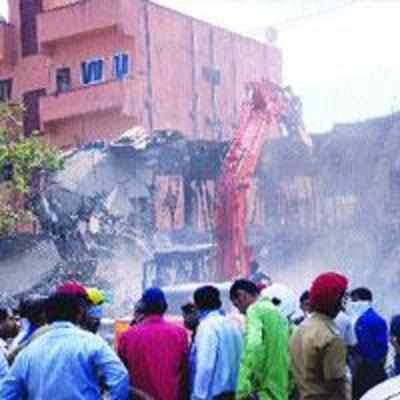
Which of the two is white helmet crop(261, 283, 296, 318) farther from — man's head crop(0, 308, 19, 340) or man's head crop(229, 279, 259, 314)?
man's head crop(0, 308, 19, 340)

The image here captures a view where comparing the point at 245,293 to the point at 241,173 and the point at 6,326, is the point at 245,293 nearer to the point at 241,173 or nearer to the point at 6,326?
the point at 6,326

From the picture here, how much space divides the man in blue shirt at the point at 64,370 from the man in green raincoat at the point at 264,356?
181 cm

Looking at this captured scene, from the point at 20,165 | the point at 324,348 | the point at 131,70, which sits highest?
the point at 131,70

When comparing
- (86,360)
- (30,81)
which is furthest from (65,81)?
(86,360)

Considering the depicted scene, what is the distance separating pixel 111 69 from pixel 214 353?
98.2 ft

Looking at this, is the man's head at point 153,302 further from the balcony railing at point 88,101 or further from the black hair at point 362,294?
the balcony railing at point 88,101

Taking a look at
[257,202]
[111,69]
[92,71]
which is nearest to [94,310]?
[257,202]

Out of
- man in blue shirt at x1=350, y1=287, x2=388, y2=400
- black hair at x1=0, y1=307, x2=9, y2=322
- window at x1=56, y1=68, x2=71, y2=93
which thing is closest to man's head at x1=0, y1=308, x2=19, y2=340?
black hair at x1=0, y1=307, x2=9, y2=322

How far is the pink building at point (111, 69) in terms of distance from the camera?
3612cm

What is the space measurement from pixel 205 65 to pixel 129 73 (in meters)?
4.99

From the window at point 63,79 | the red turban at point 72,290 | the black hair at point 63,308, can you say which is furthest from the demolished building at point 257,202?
the black hair at point 63,308

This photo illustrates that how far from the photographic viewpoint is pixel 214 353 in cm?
738

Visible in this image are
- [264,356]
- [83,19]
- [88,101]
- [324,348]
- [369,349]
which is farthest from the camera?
[88,101]

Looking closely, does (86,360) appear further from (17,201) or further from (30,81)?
(30,81)
